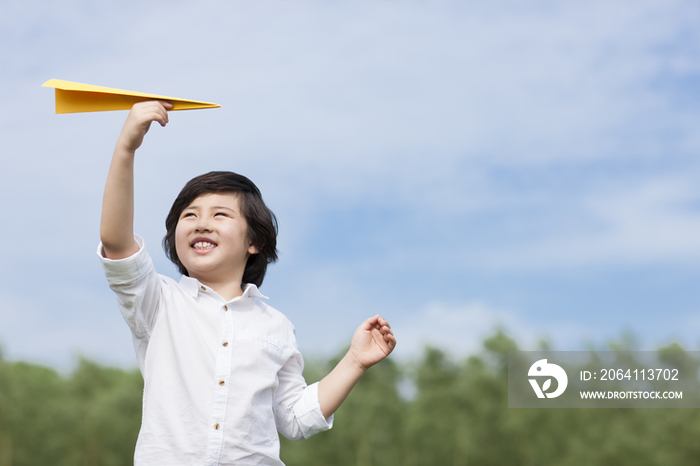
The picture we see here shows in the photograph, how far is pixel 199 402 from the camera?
7.79 feet

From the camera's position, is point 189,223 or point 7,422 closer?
point 189,223

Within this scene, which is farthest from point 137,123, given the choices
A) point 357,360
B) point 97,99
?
point 357,360

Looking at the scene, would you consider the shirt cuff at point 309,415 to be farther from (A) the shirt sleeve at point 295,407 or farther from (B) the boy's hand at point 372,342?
(B) the boy's hand at point 372,342

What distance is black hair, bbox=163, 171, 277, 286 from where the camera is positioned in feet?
9.38

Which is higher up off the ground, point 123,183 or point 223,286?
point 123,183

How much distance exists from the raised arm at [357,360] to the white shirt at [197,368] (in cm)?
29

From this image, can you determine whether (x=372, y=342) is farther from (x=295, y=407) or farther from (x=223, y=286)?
(x=223, y=286)

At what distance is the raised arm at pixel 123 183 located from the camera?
216 cm

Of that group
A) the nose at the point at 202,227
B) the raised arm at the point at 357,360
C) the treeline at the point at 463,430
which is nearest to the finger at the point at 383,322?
the raised arm at the point at 357,360

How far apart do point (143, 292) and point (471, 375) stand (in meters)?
11.7

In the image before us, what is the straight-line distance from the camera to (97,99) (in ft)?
7.84

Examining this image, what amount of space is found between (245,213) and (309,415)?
0.97 meters

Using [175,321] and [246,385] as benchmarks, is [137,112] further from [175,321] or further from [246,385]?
[246,385]

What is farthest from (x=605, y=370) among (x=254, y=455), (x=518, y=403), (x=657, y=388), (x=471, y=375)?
(x=254, y=455)
